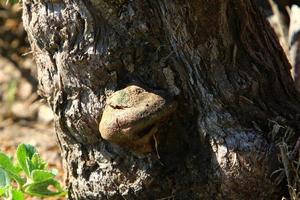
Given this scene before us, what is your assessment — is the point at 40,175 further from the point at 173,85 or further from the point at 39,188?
the point at 173,85

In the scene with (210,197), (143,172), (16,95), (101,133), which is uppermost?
(16,95)

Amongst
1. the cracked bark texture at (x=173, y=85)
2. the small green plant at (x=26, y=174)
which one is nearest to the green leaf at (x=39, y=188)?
the small green plant at (x=26, y=174)

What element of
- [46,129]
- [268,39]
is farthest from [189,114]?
[46,129]

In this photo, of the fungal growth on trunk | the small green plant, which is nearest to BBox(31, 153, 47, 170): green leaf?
the small green plant

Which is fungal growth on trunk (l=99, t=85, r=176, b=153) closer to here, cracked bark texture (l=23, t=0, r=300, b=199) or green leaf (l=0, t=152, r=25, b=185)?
cracked bark texture (l=23, t=0, r=300, b=199)

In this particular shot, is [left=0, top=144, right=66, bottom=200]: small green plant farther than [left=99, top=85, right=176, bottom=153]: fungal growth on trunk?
Yes

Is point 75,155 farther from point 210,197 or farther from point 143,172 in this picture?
Result: point 210,197
